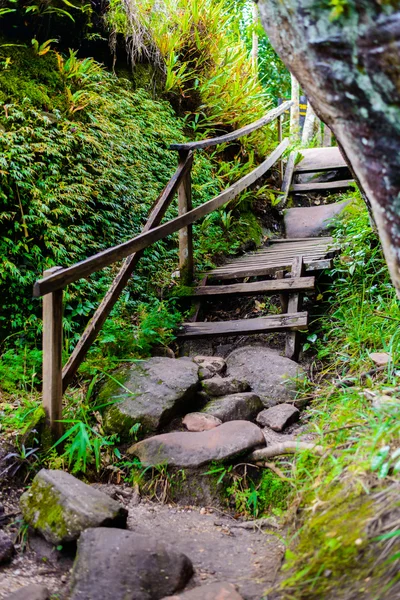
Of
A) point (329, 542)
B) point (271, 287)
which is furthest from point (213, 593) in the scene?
point (271, 287)

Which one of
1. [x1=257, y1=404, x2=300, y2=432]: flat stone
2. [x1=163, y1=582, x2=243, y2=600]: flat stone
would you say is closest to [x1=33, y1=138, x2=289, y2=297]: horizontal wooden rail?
[x1=257, y1=404, x2=300, y2=432]: flat stone

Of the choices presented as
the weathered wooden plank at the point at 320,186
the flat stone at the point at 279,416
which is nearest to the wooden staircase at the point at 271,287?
the flat stone at the point at 279,416

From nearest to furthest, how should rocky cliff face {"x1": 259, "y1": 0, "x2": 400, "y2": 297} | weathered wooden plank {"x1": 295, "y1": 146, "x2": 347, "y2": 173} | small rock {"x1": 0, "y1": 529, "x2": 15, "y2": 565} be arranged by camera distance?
rocky cliff face {"x1": 259, "y1": 0, "x2": 400, "y2": 297}, small rock {"x1": 0, "y1": 529, "x2": 15, "y2": 565}, weathered wooden plank {"x1": 295, "y1": 146, "x2": 347, "y2": 173}

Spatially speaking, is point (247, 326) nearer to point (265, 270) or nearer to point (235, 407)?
point (265, 270)

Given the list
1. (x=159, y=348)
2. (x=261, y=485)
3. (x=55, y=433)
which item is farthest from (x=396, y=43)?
(x=159, y=348)

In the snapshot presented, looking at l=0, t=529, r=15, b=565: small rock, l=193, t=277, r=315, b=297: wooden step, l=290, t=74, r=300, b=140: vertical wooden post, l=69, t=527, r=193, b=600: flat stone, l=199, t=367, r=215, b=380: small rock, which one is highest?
l=290, t=74, r=300, b=140: vertical wooden post

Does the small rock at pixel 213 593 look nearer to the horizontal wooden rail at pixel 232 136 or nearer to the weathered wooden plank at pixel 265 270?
the weathered wooden plank at pixel 265 270

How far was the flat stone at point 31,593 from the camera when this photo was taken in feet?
6.23

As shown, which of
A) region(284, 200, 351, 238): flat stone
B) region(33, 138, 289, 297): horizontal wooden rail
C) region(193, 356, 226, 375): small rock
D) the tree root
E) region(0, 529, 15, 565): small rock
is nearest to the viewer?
region(0, 529, 15, 565): small rock

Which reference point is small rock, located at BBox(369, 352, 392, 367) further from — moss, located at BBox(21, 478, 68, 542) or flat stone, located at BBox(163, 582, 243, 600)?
moss, located at BBox(21, 478, 68, 542)

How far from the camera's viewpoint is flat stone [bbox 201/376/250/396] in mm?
3404

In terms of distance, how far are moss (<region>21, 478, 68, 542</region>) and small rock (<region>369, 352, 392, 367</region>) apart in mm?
1890

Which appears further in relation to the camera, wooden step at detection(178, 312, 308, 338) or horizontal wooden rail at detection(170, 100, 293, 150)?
horizontal wooden rail at detection(170, 100, 293, 150)

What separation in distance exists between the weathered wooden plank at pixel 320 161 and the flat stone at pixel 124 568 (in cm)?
649
